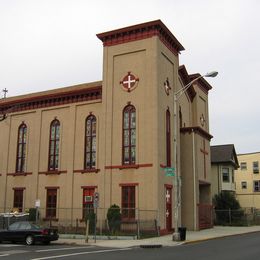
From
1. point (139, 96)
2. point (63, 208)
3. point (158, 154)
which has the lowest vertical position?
point (63, 208)

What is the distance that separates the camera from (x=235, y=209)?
167 feet

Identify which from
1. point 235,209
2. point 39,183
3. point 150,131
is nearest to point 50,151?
point 39,183

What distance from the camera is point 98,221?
1318 inches

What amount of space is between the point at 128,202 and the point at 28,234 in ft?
30.1

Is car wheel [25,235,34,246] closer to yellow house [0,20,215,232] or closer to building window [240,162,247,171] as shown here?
yellow house [0,20,215,232]

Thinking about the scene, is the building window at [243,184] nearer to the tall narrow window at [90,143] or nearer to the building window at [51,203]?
the tall narrow window at [90,143]

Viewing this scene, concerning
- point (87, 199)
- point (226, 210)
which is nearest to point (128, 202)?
point (87, 199)

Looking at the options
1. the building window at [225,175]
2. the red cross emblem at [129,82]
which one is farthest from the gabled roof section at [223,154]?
the red cross emblem at [129,82]

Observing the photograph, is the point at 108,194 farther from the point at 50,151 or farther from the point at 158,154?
the point at 50,151

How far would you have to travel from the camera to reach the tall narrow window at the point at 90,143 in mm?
37281

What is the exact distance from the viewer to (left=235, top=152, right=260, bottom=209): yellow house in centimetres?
7688

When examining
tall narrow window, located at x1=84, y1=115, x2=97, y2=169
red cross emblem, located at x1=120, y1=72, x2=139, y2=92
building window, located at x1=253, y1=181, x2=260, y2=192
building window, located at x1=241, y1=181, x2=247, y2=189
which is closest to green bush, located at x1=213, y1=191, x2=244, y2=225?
tall narrow window, located at x1=84, y1=115, x2=97, y2=169

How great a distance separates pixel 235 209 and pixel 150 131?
22.6 m

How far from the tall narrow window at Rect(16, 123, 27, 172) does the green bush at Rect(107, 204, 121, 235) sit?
12.5m
